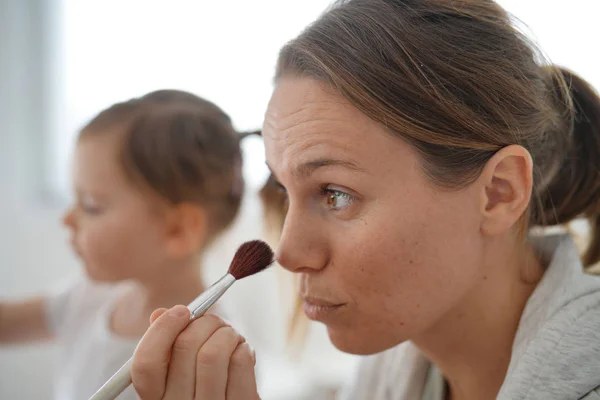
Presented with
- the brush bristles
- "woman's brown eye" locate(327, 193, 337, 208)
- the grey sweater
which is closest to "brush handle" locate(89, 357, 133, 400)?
the brush bristles

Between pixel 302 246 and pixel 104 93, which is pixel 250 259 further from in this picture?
pixel 104 93

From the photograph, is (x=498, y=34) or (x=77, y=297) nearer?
(x=498, y=34)

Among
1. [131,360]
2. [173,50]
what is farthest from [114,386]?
[173,50]

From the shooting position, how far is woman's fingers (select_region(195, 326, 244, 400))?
1.61 feet

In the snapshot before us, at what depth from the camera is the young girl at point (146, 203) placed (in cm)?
84

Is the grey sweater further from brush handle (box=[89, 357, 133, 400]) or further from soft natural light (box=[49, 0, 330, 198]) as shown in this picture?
soft natural light (box=[49, 0, 330, 198])

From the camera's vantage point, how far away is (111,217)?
84cm

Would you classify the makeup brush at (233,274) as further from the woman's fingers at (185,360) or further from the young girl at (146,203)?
the young girl at (146,203)

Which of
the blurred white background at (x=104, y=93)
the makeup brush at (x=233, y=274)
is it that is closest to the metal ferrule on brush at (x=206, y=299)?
the makeup brush at (x=233, y=274)

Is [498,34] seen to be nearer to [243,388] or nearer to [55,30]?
[243,388]

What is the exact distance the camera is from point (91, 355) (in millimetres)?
866

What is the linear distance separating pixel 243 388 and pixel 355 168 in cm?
21

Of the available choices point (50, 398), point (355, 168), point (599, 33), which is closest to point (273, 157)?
point (355, 168)

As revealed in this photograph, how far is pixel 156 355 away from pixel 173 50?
1086 mm
